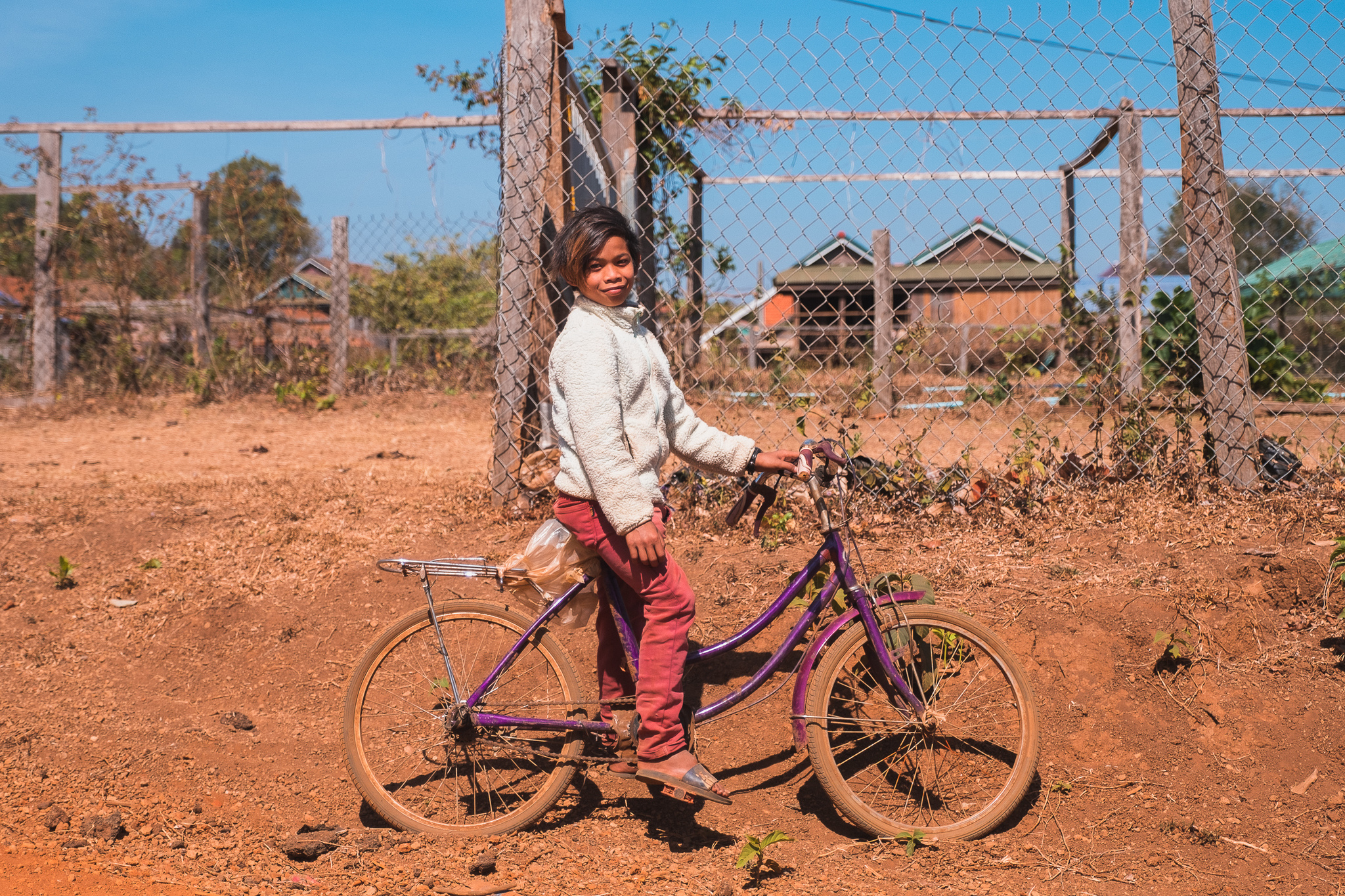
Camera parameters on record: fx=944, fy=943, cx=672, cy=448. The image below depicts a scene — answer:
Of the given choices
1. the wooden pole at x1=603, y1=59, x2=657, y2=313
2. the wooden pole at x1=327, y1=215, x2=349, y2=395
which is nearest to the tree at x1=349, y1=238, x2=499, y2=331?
the wooden pole at x1=327, y1=215, x2=349, y2=395

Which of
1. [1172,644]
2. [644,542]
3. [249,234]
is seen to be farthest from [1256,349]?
[249,234]

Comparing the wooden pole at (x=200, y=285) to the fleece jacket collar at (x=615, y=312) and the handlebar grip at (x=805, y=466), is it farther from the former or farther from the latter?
the handlebar grip at (x=805, y=466)

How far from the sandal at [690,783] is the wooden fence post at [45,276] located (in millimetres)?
8828

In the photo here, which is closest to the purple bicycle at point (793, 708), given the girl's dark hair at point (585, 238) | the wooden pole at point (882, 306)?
the girl's dark hair at point (585, 238)

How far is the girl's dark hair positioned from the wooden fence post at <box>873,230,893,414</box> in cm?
392

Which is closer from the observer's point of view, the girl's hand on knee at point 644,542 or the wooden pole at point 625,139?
the girl's hand on knee at point 644,542

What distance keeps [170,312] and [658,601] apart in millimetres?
8747

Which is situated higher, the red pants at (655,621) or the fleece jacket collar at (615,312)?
the fleece jacket collar at (615,312)

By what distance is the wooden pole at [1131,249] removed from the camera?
4.51m

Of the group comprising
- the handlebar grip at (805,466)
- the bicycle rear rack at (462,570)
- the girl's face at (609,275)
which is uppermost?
the girl's face at (609,275)

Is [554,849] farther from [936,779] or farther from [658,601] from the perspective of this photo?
[936,779]

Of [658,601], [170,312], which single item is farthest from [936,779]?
[170,312]

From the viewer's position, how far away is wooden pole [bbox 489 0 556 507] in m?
4.27

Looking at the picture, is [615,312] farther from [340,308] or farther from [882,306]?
[340,308]
